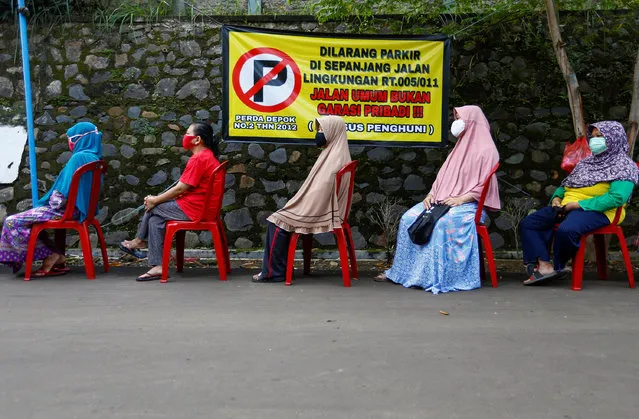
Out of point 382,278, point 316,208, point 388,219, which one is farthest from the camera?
point 388,219

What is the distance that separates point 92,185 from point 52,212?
38 cm

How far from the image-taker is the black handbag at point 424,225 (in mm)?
4914

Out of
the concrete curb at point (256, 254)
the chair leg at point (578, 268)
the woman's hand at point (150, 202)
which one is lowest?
the concrete curb at point (256, 254)

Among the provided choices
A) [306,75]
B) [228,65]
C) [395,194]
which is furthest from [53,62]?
[395,194]

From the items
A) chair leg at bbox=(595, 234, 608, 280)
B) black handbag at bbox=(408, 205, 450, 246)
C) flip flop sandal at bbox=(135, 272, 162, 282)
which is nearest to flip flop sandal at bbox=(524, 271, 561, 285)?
chair leg at bbox=(595, 234, 608, 280)

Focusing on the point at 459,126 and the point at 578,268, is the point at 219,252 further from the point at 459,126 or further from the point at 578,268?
the point at 578,268

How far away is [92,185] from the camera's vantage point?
536cm

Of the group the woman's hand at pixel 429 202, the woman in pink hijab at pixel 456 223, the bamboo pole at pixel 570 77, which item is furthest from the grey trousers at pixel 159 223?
the bamboo pole at pixel 570 77

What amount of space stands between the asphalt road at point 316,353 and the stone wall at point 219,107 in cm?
210

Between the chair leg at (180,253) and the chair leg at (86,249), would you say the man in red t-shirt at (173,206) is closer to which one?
the chair leg at (86,249)

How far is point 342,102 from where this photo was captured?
6.14m

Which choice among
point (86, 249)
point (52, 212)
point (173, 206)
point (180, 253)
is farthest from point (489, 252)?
point (52, 212)

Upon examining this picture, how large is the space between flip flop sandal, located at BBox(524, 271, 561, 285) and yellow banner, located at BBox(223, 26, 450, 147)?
5.62ft

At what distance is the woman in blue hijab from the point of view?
5.17 m
